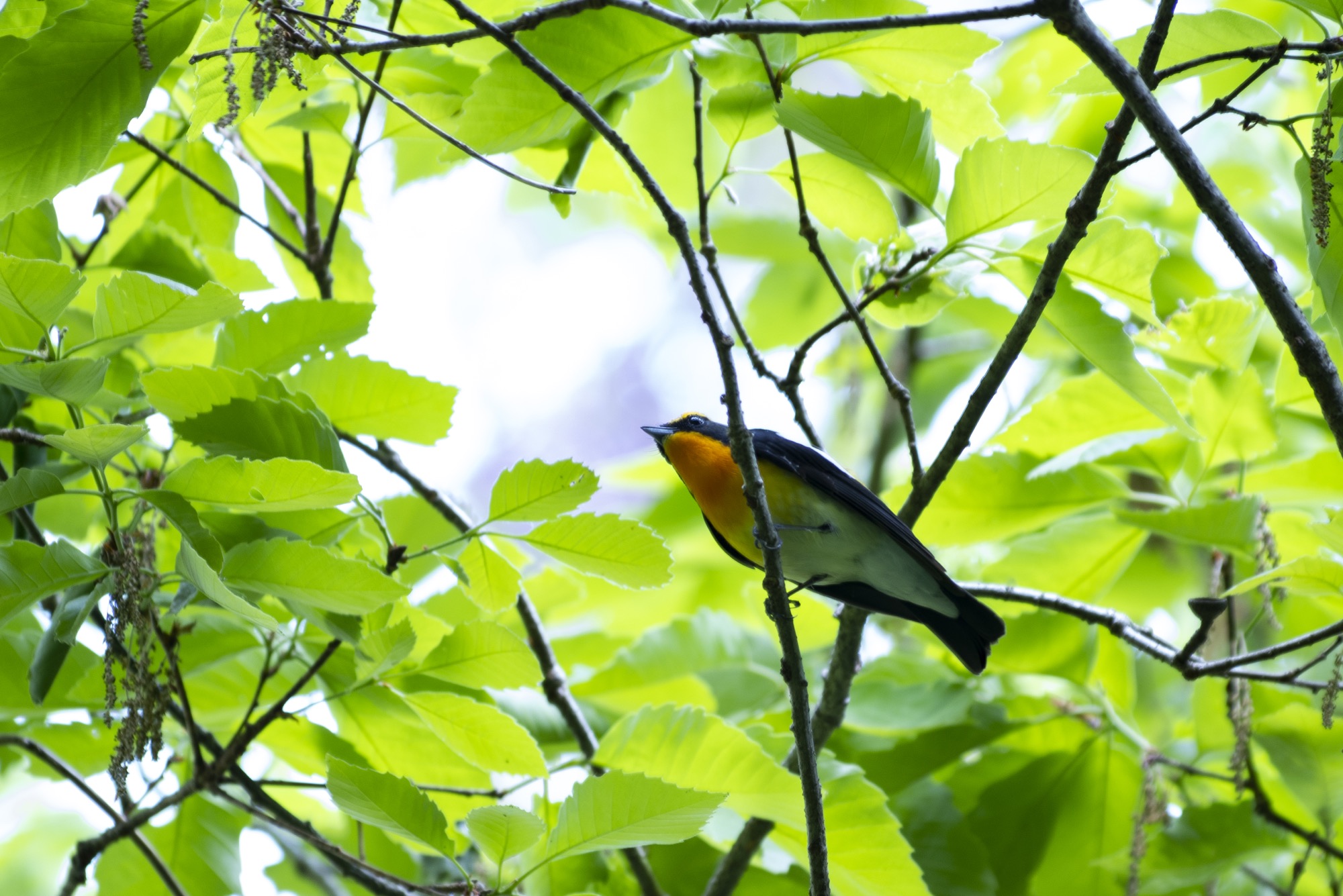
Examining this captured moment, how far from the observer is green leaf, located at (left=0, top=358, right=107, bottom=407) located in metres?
1.63

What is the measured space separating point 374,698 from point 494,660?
0.33 m

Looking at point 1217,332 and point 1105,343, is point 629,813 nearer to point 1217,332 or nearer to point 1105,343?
point 1105,343

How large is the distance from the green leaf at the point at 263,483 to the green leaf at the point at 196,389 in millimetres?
213

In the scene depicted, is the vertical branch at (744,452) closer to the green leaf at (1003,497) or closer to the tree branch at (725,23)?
the tree branch at (725,23)

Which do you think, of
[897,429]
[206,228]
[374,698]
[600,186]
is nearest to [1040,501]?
[600,186]

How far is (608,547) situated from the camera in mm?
2127

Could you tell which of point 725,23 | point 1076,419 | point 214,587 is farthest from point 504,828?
point 1076,419

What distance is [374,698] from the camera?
229 centimetres

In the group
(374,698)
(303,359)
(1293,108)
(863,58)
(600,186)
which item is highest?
(1293,108)

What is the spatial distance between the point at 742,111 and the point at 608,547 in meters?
0.95

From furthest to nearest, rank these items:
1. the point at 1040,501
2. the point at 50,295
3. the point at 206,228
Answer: the point at 206,228, the point at 1040,501, the point at 50,295

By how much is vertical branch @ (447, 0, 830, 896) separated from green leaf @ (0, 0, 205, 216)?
584 millimetres

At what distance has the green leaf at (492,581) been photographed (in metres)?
2.22

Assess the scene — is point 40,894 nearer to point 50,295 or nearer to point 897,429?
point 50,295
